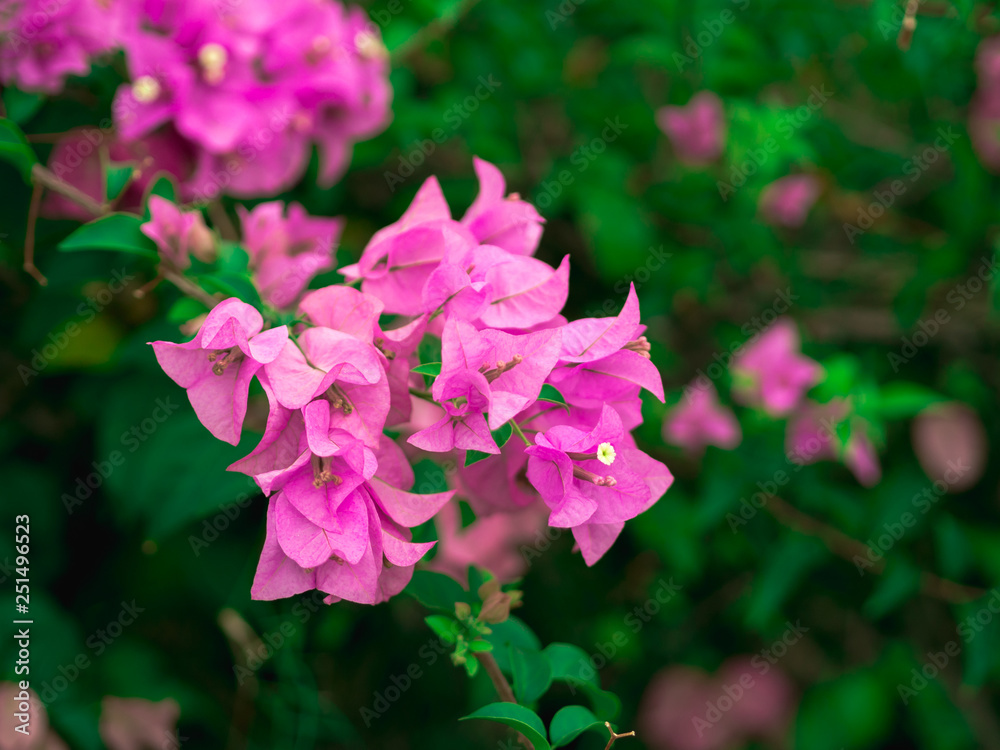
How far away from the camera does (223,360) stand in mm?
669

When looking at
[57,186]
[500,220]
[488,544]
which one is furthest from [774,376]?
[57,186]

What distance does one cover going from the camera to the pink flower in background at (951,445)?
4.72 ft

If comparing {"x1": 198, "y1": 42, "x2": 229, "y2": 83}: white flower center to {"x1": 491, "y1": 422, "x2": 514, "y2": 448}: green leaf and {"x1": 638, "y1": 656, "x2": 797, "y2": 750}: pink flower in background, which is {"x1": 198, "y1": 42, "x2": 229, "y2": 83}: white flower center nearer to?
{"x1": 491, "y1": 422, "x2": 514, "y2": 448}: green leaf

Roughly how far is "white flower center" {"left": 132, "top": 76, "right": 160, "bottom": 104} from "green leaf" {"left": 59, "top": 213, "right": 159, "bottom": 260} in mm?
318

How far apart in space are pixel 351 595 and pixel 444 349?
22 cm

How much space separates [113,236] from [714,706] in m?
1.56

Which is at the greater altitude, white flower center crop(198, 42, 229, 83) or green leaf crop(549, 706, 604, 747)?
white flower center crop(198, 42, 229, 83)

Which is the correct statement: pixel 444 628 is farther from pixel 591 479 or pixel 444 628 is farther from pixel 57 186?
pixel 57 186

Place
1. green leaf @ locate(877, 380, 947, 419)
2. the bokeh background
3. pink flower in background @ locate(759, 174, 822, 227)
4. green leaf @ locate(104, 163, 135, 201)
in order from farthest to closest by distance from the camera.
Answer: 1. pink flower in background @ locate(759, 174, 822, 227)
2. green leaf @ locate(877, 380, 947, 419)
3. the bokeh background
4. green leaf @ locate(104, 163, 135, 201)

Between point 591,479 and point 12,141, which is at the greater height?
point 12,141

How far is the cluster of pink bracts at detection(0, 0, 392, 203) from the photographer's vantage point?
3.27 ft

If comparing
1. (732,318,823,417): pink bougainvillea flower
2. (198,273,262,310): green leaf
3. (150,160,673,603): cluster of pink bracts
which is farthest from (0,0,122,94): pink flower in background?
(732,318,823,417): pink bougainvillea flower

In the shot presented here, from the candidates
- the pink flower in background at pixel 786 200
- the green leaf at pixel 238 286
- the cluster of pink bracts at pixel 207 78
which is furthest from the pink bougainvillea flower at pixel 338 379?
the pink flower in background at pixel 786 200

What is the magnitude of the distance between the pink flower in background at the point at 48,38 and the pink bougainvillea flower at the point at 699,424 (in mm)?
1155
